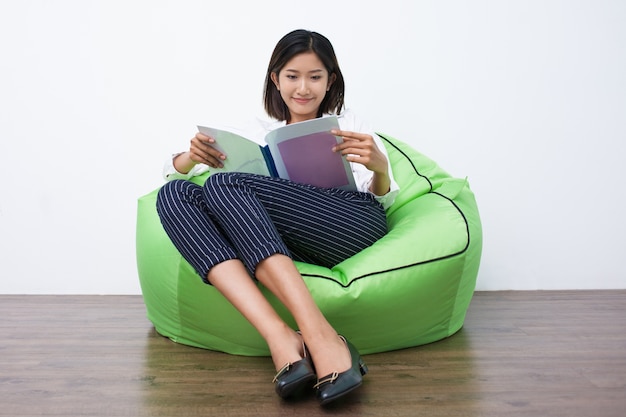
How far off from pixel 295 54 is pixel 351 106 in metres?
0.75

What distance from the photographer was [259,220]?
1611 millimetres

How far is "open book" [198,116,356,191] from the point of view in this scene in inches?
68.3

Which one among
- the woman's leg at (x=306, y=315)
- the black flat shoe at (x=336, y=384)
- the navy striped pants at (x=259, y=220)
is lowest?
the black flat shoe at (x=336, y=384)

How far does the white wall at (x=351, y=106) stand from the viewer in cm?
275

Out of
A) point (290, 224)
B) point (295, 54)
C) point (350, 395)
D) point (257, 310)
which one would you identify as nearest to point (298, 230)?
point (290, 224)

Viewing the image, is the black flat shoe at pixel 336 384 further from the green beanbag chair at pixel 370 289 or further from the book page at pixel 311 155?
the book page at pixel 311 155

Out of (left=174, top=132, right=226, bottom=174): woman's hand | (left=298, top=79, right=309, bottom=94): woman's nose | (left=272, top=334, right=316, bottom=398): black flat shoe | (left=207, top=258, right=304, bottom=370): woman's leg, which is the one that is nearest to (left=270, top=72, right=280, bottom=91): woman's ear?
(left=298, top=79, right=309, bottom=94): woman's nose

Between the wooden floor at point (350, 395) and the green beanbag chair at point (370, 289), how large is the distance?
52 mm

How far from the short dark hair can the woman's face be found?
0.06 feet

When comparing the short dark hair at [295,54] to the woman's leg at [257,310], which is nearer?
the woman's leg at [257,310]

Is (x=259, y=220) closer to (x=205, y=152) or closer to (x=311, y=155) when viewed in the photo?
(x=311, y=155)

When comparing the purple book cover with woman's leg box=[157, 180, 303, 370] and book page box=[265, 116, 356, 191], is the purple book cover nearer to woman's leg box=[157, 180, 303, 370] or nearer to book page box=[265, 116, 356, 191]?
book page box=[265, 116, 356, 191]

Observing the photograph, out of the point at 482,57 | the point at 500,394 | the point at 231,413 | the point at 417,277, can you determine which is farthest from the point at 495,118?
the point at 231,413

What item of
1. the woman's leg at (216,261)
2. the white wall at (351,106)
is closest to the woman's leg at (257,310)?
the woman's leg at (216,261)
